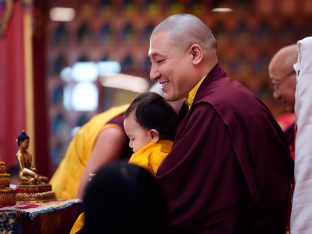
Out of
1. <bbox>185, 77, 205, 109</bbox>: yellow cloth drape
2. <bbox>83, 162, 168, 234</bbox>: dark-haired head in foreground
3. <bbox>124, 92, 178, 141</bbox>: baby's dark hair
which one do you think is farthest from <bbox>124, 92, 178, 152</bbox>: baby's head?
<bbox>83, 162, 168, 234</bbox>: dark-haired head in foreground

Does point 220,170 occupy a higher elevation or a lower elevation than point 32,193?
higher

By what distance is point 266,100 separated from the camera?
755 cm

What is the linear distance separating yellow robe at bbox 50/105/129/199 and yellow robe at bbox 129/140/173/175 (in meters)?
0.85

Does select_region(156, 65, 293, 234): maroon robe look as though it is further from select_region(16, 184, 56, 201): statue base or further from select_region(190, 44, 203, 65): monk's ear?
select_region(16, 184, 56, 201): statue base

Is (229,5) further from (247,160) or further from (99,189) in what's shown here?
(99,189)

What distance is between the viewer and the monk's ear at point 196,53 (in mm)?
2578

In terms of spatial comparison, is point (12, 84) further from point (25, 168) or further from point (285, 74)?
point (25, 168)

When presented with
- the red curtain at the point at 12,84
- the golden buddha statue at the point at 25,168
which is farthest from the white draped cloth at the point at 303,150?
the red curtain at the point at 12,84

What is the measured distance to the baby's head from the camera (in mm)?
2674

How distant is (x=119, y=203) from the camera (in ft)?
5.47

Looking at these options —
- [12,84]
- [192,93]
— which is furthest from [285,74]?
[12,84]

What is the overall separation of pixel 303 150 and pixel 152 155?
0.50 metres

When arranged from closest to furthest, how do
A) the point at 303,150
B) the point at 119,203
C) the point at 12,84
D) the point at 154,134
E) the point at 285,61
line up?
the point at 119,203
the point at 303,150
the point at 154,134
the point at 285,61
the point at 12,84

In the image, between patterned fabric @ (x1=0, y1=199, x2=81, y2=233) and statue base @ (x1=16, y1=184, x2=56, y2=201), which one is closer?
patterned fabric @ (x1=0, y1=199, x2=81, y2=233)
